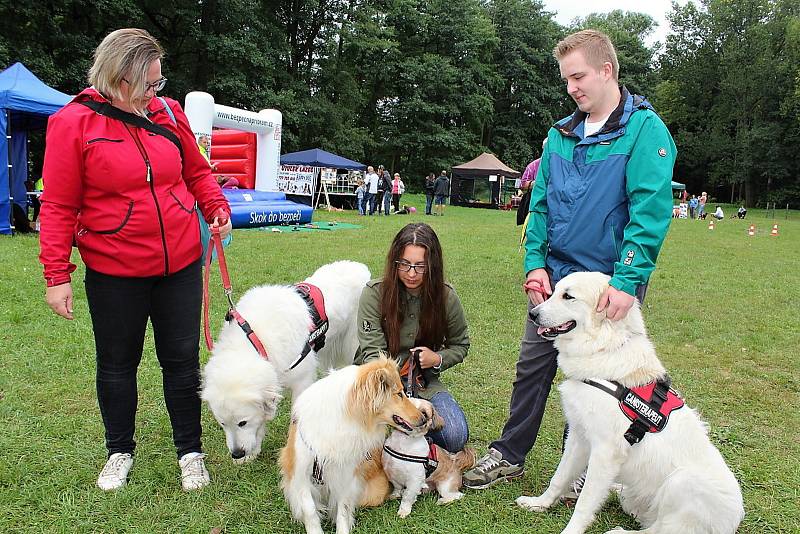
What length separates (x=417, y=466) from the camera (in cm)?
287

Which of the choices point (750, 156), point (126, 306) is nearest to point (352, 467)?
point (126, 306)

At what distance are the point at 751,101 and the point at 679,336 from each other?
1940 inches

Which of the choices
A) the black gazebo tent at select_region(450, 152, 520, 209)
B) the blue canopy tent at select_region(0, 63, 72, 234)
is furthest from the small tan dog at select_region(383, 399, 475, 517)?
the black gazebo tent at select_region(450, 152, 520, 209)

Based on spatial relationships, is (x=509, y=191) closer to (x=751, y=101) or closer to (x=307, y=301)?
(x=751, y=101)

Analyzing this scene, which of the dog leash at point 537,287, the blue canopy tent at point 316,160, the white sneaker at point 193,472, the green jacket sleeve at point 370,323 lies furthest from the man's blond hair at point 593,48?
the blue canopy tent at point 316,160

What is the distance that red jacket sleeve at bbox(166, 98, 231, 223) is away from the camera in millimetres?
2941

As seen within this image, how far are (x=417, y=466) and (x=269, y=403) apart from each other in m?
0.91

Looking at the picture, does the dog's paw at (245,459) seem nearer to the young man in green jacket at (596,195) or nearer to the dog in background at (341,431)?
the dog in background at (341,431)

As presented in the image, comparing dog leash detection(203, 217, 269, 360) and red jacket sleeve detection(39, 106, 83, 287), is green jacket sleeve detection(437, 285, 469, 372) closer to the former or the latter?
dog leash detection(203, 217, 269, 360)

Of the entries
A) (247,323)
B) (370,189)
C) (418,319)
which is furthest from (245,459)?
(370,189)

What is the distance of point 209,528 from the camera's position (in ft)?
8.92

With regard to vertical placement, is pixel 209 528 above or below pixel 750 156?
below

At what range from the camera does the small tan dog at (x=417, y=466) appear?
2.85 metres

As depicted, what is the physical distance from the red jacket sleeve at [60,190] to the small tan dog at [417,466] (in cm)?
179
